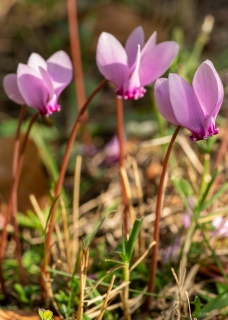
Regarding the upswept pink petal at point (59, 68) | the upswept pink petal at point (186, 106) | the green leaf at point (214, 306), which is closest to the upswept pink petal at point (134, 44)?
the upswept pink petal at point (59, 68)

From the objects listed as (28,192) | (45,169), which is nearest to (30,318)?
(28,192)

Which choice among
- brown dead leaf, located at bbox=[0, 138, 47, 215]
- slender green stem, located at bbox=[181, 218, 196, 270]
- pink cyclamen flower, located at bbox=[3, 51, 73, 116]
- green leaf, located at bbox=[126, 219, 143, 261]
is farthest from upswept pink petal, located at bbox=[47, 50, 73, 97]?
brown dead leaf, located at bbox=[0, 138, 47, 215]

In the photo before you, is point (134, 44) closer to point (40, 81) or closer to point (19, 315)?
point (40, 81)

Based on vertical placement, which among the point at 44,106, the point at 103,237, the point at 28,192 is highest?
the point at 44,106

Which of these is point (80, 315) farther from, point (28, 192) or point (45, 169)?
point (45, 169)

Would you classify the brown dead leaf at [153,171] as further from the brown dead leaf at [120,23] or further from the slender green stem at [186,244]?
the brown dead leaf at [120,23]

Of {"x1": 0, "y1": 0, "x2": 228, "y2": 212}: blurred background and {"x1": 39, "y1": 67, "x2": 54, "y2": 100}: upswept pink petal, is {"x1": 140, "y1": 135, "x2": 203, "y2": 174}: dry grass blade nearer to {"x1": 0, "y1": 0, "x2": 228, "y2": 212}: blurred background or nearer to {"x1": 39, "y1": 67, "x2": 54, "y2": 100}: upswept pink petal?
{"x1": 0, "y1": 0, "x2": 228, "y2": 212}: blurred background
